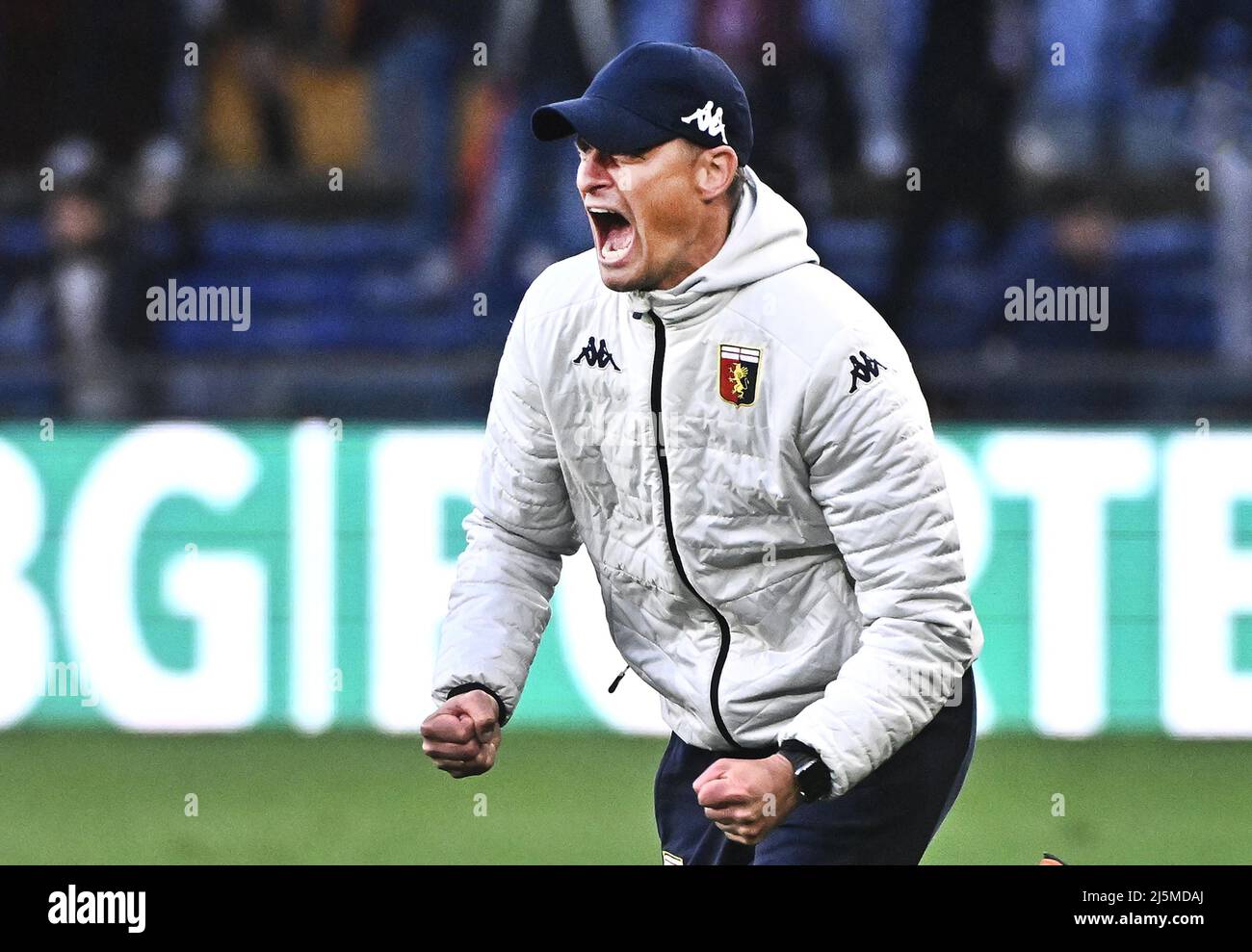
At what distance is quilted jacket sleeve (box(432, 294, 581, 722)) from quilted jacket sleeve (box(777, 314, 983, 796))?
0.38m

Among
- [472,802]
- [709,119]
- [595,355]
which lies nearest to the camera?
[709,119]

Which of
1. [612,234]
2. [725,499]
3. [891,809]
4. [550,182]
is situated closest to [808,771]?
[891,809]

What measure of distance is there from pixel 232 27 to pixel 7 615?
372cm

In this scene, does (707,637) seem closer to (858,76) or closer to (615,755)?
(615,755)

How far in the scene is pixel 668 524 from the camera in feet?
9.21

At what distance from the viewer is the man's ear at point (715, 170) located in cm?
276

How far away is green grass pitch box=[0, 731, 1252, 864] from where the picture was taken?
493cm

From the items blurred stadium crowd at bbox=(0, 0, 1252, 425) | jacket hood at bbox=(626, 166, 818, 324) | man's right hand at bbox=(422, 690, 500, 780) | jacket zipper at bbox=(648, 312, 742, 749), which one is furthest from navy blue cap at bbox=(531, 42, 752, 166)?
blurred stadium crowd at bbox=(0, 0, 1252, 425)

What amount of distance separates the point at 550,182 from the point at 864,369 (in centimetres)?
462

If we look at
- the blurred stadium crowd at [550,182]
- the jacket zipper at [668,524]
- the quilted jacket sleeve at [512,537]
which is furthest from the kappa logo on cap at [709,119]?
the blurred stadium crowd at [550,182]

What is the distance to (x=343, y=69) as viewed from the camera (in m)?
8.51

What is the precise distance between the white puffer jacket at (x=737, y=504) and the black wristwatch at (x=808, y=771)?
14 millimetres

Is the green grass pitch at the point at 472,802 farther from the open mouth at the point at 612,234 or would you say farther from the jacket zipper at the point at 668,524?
the open mouth at the point at 612,234

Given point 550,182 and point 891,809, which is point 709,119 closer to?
point 891,809
